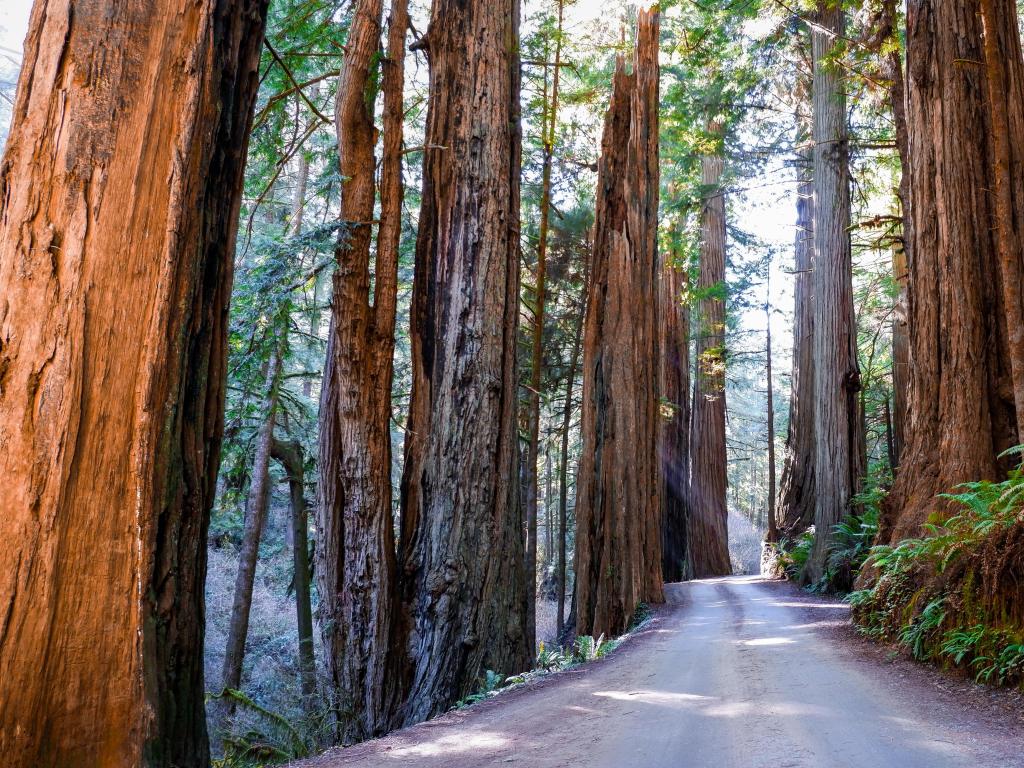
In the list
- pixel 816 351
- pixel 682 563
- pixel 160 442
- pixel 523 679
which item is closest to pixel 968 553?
pixel 523 679

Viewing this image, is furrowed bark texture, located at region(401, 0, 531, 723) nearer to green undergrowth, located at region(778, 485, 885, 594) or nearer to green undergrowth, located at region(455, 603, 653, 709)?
green undergrowth, located at region(455, 603, 653, 709)

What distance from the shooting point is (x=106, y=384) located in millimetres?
2896

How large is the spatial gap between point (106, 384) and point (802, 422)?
51.8ft

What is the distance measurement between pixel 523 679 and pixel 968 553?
349 cm

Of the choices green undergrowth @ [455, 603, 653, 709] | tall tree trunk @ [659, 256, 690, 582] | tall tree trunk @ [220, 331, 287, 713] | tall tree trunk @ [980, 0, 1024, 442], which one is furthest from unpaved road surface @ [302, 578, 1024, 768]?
tall tree trunk @ [659, 256, 690, 582]

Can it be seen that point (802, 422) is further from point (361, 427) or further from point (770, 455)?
point (361, 427)

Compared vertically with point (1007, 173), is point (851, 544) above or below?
below

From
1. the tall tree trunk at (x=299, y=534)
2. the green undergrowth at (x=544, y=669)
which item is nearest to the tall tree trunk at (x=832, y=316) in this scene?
the green undergrowth at (x=544, y=669)

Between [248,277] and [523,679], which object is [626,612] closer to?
[523,679]

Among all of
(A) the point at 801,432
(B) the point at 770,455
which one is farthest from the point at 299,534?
(B) the point at 770,455

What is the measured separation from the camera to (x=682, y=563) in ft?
63.5

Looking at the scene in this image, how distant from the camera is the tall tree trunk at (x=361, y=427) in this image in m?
7.01

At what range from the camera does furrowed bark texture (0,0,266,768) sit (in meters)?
2.70

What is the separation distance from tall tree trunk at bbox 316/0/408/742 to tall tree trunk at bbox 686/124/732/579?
14021 mm
